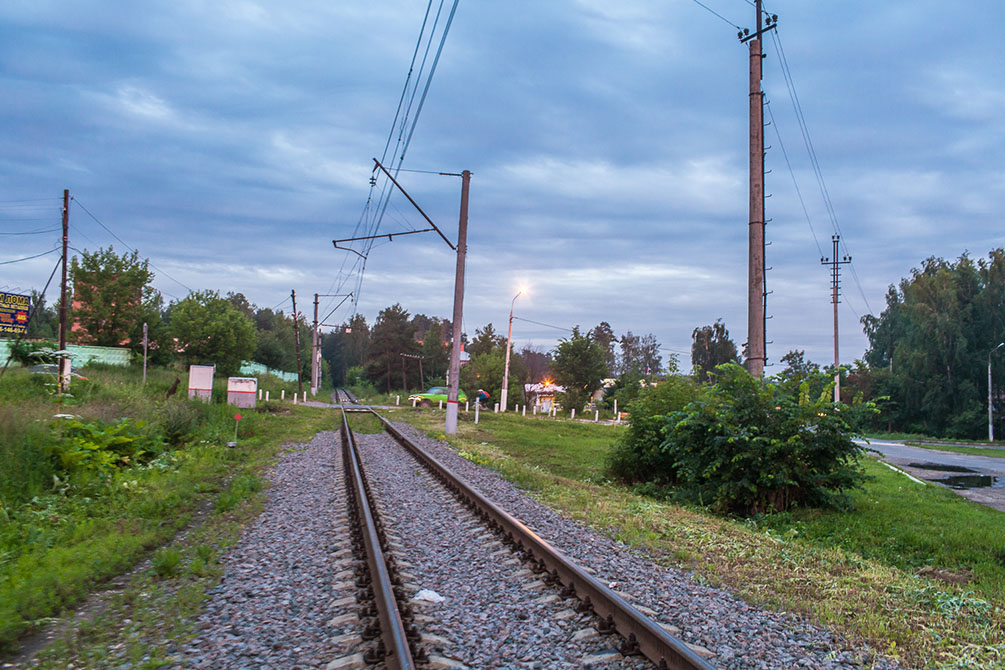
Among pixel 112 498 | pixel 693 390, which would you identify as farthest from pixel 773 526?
pixel 112 498

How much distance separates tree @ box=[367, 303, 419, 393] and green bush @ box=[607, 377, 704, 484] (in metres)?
74.8

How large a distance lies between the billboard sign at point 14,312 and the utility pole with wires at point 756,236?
21451 millimetres

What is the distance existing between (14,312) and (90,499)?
52.4 feet

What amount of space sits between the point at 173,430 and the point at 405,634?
45.2 feet

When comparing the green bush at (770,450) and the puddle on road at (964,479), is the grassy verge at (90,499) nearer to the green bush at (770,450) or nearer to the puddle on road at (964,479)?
the green bush at (770,450)

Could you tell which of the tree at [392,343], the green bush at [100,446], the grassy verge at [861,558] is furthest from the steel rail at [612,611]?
Answer: the tree at [392,343]

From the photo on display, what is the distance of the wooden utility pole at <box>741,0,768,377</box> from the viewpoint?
1147cm

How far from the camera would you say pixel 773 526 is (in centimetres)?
891

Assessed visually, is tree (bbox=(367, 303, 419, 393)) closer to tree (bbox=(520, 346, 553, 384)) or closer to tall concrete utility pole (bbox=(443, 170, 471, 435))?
tree (bbox=(520, 346, 553, 384))

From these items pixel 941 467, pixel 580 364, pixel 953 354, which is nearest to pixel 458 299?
pixel 941 467

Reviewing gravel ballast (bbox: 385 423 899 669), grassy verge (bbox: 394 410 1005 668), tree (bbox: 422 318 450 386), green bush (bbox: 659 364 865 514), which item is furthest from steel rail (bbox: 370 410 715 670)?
tree (bbox: 422 318 450 386)

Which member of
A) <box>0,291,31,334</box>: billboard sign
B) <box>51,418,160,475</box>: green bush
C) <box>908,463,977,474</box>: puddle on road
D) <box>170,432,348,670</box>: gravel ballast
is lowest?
<box>908,463,977,474</box>: puddle on road

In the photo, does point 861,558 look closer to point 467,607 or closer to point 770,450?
point 770,450

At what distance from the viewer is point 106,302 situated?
48.1m
